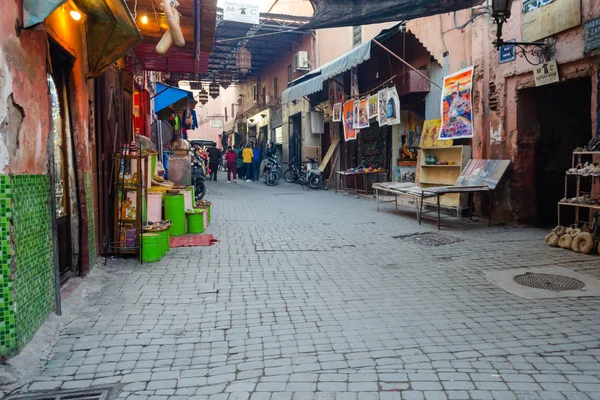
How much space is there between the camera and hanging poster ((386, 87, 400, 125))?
1202 centimetres

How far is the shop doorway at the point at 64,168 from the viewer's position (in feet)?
15.6

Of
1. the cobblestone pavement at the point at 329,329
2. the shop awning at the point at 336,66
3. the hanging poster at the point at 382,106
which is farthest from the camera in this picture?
the hanging poster at the point at 382,106

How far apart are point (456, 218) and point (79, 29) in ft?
25.8

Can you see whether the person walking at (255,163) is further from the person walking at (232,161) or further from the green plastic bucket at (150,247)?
the green plastic bucket at (150,247)

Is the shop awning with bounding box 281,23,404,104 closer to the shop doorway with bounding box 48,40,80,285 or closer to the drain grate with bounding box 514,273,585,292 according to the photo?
the drain grate with bounding box 514,273,585,292

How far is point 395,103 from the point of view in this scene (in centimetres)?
1203

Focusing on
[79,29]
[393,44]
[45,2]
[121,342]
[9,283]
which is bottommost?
[121,342]

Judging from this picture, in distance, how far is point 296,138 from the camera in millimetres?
23703

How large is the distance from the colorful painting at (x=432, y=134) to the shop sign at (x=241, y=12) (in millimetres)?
9368

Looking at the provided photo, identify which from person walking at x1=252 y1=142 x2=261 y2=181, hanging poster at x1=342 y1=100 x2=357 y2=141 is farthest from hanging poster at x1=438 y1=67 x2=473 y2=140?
person walking at x1=252 y1=142 x2=261 y2=181

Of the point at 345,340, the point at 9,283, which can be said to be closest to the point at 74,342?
the point at 9,283

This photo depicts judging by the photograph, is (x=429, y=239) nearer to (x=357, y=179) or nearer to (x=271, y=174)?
(x=357, y=179)

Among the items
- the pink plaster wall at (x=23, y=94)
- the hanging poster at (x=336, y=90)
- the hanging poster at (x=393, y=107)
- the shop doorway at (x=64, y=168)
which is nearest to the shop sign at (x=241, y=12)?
the hanging poster at (x=336, y=90)

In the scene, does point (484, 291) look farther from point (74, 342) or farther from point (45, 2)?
point (45, 2)
